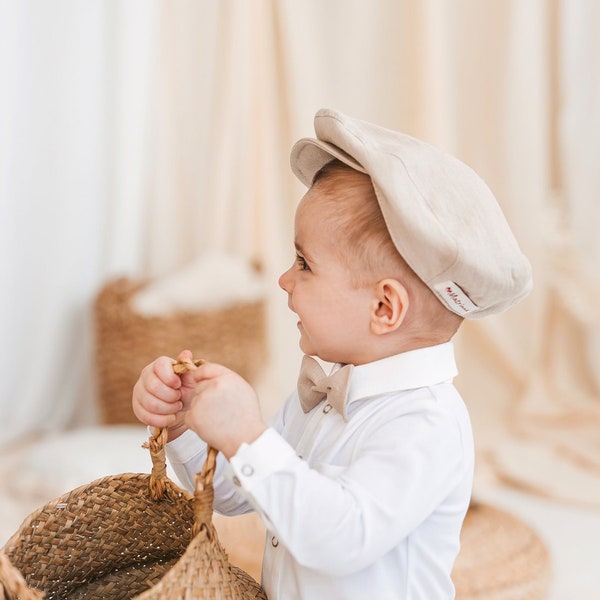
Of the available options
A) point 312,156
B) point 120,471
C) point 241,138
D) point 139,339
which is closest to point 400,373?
point 312,156

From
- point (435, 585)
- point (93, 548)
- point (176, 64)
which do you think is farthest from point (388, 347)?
point (176, 64)

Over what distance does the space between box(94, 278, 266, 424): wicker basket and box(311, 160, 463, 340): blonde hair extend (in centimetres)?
165

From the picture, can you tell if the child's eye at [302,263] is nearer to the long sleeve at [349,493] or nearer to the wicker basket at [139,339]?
the long sleeve at [349,493]

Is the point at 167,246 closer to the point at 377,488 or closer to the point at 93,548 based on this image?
the point at 93,548

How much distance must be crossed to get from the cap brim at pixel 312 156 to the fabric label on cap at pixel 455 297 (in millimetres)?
151

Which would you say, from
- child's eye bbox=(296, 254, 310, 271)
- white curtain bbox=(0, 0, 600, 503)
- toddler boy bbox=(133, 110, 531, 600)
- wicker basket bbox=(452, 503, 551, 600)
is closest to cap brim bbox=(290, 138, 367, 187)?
toddler boy bbox=(133, 110, 531, 600)

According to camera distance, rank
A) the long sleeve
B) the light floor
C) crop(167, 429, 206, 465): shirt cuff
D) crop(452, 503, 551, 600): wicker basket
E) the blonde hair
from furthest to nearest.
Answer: the light floor < crop(452, 503, 551, 600): wicker basket < crop(167, 429, 206, 465): shirt cuff < the blonde hair < the long sleeve

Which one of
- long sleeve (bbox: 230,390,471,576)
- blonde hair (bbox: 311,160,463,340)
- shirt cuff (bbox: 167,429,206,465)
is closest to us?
long sleeve (bbox: 230,390,471,576)

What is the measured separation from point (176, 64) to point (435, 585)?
7.02 ft

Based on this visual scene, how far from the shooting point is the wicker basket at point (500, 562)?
5.41 ft

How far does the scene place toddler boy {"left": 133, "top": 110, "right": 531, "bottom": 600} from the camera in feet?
2.86

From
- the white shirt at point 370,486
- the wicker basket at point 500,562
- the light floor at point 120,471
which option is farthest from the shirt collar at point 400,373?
the light floor at point 120,471

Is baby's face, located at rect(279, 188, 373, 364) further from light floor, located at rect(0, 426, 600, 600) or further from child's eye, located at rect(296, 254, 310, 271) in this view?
light floor, located at rect(0, 426, 600, 600)

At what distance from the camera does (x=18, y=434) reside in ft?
8.70
